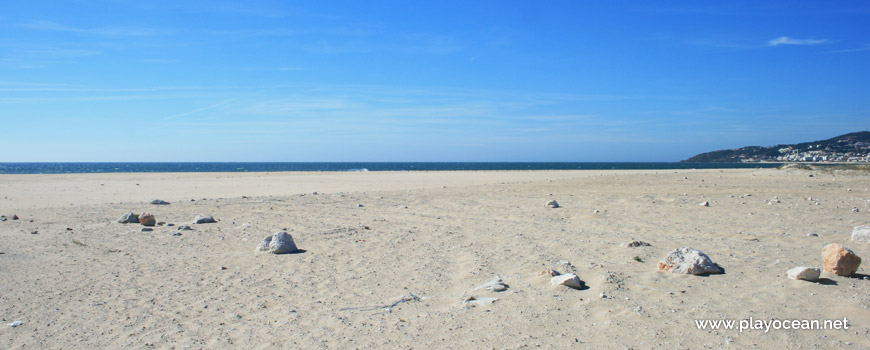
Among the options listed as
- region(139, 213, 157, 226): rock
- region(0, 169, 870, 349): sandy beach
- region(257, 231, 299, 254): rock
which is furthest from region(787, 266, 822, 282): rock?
region(139, 213, 157, 226): rock

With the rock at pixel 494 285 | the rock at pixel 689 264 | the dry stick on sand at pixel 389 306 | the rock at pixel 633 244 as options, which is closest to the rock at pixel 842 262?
the rock at pixel 689 264

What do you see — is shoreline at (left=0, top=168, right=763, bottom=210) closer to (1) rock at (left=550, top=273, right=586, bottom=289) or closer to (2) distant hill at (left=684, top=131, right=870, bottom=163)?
(1) rock at (left=550, top=273, right=586, bottom=289)

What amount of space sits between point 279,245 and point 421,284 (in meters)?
2.24

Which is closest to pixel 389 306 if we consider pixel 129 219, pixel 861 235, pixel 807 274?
pixel 807 274

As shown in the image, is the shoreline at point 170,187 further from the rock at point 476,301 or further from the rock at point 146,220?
the rock at point 476,301

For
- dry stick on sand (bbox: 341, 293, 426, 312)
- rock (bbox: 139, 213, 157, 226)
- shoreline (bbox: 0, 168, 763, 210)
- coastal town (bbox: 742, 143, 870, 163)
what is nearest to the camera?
dry stick on sand (bbox: 341, 293, 426, 312)

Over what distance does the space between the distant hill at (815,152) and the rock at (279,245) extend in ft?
245

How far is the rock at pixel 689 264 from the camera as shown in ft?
15.2

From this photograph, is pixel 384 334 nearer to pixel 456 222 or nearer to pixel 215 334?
pixel 215 334

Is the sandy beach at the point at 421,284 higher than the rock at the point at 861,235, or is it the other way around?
the rock at the point at 861,235

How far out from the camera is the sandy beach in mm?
3428

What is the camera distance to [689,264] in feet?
15.3

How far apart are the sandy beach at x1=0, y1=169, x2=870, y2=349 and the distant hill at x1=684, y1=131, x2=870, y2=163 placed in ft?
235

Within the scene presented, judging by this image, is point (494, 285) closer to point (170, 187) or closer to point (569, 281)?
point (569, 281)
